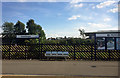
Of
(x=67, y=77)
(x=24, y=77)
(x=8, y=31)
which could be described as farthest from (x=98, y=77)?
(x=8, y=31)

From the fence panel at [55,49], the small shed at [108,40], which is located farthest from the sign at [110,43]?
the fence panel at [55,49]

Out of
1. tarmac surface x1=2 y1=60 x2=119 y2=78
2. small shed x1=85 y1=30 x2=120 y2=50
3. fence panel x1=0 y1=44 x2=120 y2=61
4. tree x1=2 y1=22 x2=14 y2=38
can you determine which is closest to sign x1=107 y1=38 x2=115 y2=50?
small shed x1=85 y1=30 x2=120 y2=50

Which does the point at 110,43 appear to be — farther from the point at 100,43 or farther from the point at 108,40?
the point at 100,43

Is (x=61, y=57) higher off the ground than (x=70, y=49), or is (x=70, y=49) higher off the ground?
(x=70, y=49)

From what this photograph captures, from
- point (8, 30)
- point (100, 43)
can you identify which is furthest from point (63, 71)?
point (8, 30)

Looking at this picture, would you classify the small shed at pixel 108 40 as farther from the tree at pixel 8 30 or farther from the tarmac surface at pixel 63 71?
the tree at pixel 8 30

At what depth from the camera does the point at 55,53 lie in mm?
9227

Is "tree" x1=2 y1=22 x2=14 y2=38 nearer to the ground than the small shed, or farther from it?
farther from it

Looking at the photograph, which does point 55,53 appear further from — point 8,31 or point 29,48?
point 8,31

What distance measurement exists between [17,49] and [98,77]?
6.85 metres

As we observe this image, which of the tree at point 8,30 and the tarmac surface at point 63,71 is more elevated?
the tree at point 8,30

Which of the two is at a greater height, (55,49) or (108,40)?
(108,40)

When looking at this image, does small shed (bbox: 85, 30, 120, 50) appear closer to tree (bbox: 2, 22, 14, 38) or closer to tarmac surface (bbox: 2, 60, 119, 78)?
tarmac surface (bbox: 2, 60, 119, 78)

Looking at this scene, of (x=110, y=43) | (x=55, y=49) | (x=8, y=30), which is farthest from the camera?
(x=8, y=30)
